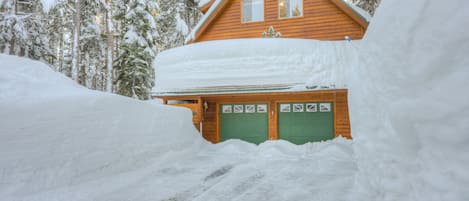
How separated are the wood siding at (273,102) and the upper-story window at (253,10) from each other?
369cm

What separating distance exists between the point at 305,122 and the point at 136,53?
9.39m

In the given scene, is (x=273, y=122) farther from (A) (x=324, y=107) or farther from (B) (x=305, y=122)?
(A) (x=324, y=107)

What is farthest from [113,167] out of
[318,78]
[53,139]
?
[318,78]

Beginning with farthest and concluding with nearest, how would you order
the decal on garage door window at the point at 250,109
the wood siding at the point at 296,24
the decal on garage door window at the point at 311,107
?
the wood siding at the point at 296,24 → the decal on garage door window at the point at 250,109 → the decal on garage door window at the point at 311,107

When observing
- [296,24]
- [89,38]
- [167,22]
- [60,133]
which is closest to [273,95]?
[296,24]

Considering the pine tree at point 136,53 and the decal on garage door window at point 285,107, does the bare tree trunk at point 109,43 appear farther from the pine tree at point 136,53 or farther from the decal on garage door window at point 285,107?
the decal on garage door window at point 285,107

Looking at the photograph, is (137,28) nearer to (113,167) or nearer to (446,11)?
(113,167)

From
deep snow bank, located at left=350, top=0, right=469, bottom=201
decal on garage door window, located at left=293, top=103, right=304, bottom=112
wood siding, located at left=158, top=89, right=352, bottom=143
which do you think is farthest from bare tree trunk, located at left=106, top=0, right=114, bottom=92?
deep snow bank, located at left=350, top=0, right=469, bottom=201

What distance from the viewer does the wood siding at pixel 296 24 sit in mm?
8938

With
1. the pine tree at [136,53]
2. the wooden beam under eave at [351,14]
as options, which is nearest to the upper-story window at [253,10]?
the wooden beam under eave at [351,14]

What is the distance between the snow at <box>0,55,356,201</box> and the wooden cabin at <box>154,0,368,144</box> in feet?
6.14

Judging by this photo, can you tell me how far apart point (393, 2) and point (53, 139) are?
4845 millimetres

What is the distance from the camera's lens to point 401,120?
191 cm

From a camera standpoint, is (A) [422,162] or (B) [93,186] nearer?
(A) [422,162]
